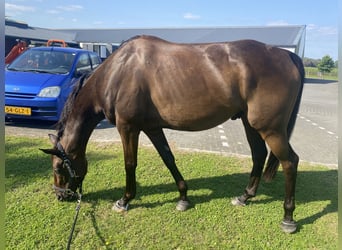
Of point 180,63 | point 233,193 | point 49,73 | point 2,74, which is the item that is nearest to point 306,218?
point 233,193

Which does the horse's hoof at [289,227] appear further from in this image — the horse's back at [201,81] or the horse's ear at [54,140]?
the horse's ear at [54,140]

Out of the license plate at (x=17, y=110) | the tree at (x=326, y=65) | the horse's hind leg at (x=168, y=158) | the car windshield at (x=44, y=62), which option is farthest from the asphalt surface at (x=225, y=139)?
the tree at (x=326, y=65)

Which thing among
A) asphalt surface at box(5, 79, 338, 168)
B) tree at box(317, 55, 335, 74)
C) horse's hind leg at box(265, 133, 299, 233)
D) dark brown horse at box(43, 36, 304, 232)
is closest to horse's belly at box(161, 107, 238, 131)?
dark brown horse at box(43, 36, 304, 232)

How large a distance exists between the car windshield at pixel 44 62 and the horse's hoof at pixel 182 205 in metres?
4.99

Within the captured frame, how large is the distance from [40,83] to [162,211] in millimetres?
4588

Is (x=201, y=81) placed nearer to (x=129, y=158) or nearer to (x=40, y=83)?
(x=129, y=158)

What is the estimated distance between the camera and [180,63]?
3.09m

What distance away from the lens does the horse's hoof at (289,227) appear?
10.4ft

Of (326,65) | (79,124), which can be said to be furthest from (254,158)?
(326,65)

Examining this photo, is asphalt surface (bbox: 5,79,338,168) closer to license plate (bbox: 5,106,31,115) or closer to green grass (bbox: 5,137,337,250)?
license plate (bbox: 5,106,31,115)

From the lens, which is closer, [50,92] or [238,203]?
[238,203]

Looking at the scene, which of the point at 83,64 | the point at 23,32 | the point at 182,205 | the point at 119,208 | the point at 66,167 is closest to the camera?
the point at 66,167

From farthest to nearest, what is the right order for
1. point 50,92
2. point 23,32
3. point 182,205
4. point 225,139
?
1. point 23,32
2. point 225,139
3. point 50,92
4. point 182,205

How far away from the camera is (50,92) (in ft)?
21.2
